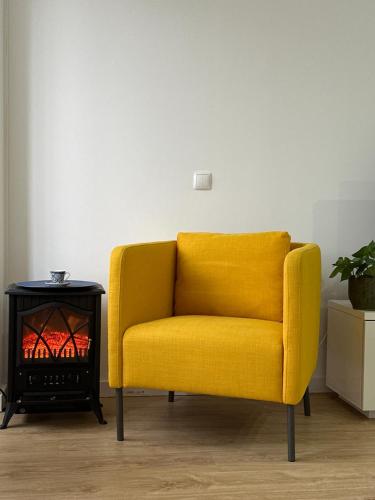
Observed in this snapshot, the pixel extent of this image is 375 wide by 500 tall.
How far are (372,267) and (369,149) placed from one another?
0.75 meters

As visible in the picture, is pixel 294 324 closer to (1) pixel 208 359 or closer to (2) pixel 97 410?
(1) pixel 208 359

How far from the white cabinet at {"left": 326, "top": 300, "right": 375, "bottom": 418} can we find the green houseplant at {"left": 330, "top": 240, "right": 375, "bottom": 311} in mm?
57

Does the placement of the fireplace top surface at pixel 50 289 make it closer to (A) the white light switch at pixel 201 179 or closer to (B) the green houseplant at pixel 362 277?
(A) the white light switch at pixel 201 179

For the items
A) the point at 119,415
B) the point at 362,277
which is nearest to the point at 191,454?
the point at 119,415

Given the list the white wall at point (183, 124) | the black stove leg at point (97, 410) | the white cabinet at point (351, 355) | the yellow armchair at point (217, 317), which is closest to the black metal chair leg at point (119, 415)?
the yellow armchair at point (217, 317)

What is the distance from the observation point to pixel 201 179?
2840 mm

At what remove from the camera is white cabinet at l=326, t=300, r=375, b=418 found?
244 centimetres

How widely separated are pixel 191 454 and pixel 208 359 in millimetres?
357

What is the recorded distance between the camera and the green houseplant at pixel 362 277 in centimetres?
252

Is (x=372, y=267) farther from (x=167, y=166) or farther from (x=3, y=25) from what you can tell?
(x=3, y=25)

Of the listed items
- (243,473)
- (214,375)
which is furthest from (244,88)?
(243,473)

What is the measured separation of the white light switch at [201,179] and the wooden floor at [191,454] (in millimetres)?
1071

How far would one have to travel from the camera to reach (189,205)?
286cm

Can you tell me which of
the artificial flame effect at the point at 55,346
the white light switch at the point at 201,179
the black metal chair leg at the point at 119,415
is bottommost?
the black metal chair leg at the point at 119,415
